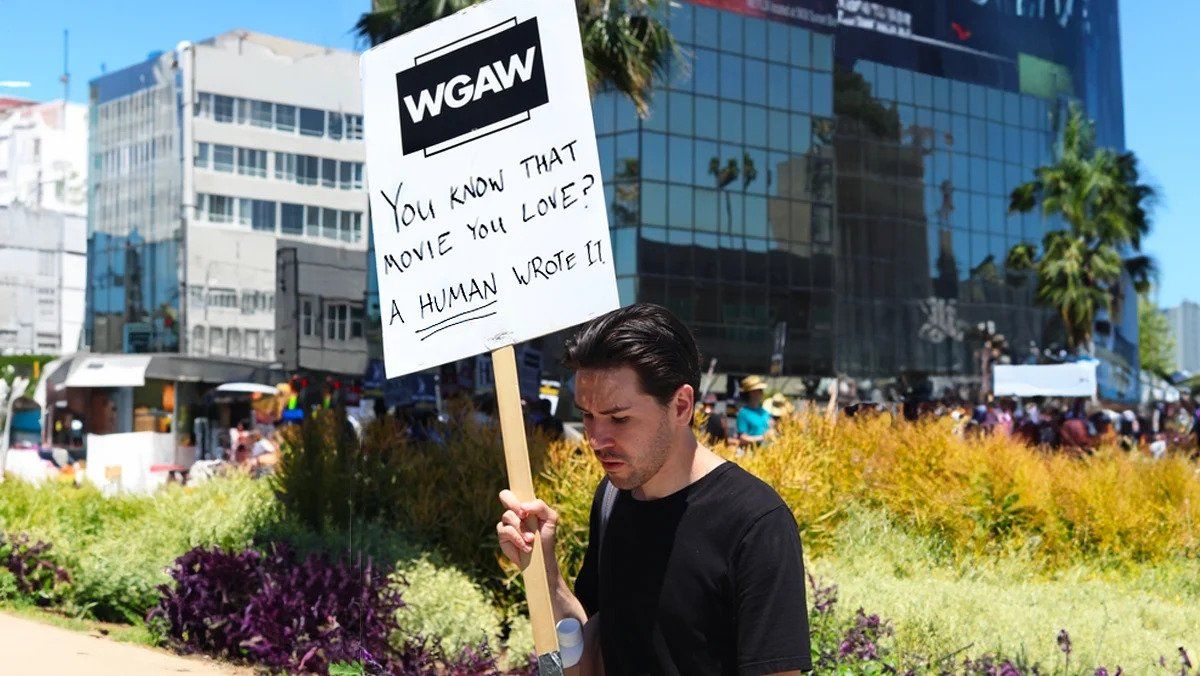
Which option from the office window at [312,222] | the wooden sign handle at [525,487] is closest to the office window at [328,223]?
the office window at [312,222]

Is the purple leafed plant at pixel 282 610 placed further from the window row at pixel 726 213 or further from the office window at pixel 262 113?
the office window at pixel 262 113

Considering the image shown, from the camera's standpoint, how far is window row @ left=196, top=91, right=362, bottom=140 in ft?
179

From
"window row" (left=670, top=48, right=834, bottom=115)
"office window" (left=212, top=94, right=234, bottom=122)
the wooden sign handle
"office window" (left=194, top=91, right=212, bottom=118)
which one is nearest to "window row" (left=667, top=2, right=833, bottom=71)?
"window row" (left=670, top=48, right=834, bottom=115)

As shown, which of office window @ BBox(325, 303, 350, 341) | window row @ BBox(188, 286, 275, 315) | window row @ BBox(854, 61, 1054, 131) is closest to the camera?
office window @ BBox(325, 303, 350, 341)

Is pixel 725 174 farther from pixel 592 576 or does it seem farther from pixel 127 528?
pixel 592 576

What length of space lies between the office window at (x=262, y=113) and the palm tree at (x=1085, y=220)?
27.4 metres

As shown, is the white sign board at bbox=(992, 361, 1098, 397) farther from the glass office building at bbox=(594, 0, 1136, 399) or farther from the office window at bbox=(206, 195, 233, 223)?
the office window at bbox=(206, 195, 233, 223)

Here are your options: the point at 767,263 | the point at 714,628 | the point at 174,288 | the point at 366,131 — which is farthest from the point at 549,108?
the point at 767,263

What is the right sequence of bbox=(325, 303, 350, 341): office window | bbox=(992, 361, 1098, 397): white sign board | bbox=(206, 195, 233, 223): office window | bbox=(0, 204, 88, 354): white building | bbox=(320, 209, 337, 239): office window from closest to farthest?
bbox=(992, 361, 1098, 397): white sign board
bbox=(325, 303, 350, 341): office window
bbox=(206, 195, 233, 223): office window
bbox=(320, 209, 337, 239): office window
bbox=(0, 204, 88, 354): white building

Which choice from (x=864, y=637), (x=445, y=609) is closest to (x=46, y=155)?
(x=445, y=609)

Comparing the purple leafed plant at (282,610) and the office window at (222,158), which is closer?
the purple leafed plant at (282,610)

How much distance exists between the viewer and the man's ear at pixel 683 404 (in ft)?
8.89

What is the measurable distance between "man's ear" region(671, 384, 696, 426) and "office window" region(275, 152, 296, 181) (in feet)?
185

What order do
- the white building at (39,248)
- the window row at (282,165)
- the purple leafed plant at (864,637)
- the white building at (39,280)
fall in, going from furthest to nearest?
the white building at (39,248) < the white building at (39,280) < the window row at (282,165) < the purple leafed plant at (864,637)
